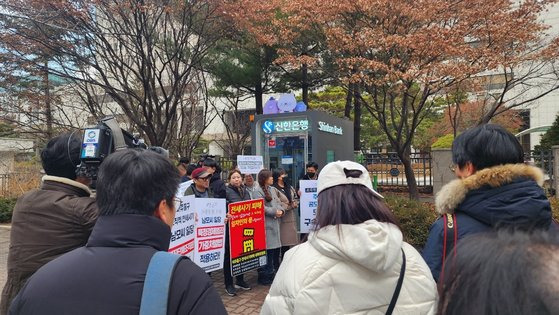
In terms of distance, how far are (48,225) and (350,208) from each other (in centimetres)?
157

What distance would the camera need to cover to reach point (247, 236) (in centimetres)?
603

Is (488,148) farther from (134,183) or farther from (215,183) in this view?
(215,183)

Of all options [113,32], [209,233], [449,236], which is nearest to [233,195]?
[209,233]

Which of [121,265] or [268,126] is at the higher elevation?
[268,126]

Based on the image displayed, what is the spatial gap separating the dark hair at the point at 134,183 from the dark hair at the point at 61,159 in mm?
907

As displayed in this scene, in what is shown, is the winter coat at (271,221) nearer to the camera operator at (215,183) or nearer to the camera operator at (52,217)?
the camera operator at (215,183)

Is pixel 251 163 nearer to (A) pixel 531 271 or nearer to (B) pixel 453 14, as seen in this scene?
(B) pixel 453 14

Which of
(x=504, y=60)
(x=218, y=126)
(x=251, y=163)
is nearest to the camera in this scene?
(x=251, y=163)

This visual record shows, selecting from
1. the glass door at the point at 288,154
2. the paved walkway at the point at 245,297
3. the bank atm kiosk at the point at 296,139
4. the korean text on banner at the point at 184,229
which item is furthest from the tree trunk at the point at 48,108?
the korean text on banner at the point at 184,229

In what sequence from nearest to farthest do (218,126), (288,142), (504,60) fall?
1. (504,60)
2. (288,142)
3. (218,126)

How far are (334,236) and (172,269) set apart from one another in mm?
680

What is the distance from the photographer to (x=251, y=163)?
793 centimetres

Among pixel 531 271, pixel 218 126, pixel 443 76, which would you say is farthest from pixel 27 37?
pixel 218 126

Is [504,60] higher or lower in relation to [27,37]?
lower
